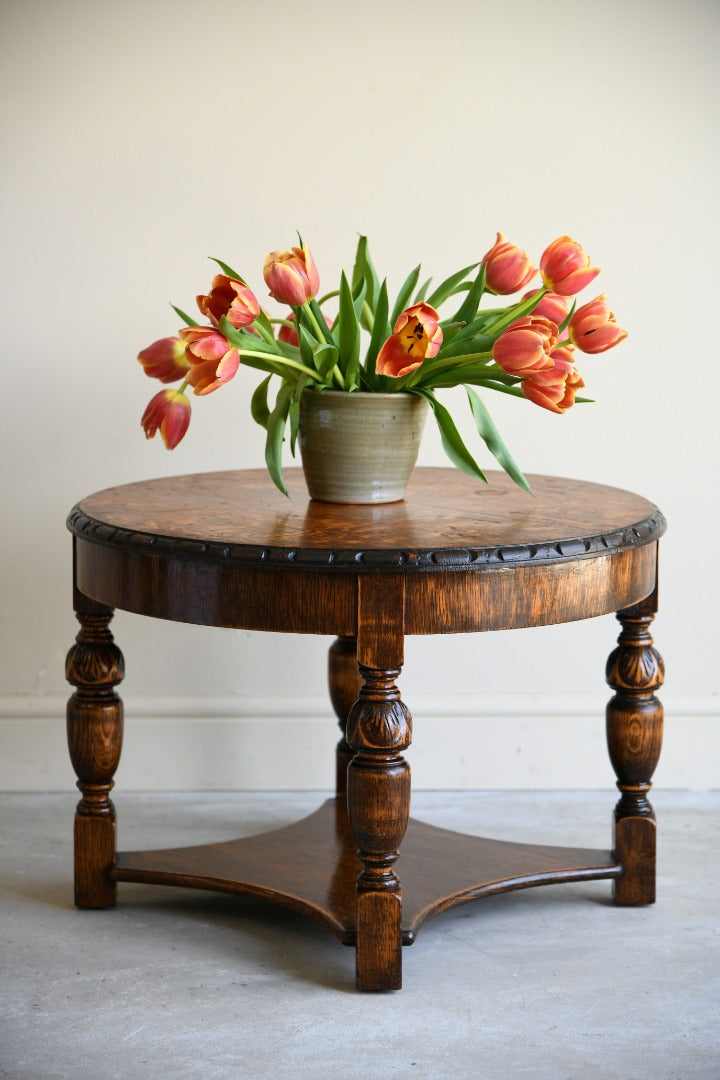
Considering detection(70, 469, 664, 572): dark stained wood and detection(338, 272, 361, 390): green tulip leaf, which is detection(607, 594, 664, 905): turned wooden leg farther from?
detection(338, 272, 361, 390): green tulip leaf

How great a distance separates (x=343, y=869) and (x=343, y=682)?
37cm

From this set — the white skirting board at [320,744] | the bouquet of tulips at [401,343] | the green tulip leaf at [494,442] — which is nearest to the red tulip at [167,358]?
the bouquet of tulips at [401,343]

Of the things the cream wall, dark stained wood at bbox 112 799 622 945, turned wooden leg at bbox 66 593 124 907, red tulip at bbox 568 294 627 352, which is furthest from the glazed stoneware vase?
the cream wall

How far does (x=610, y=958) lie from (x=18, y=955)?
859 mm

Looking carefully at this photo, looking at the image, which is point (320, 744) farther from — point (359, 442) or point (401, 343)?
point (401, 343)

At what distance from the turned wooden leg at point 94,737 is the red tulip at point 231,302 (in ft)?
1.63

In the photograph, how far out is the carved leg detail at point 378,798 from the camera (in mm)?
1609

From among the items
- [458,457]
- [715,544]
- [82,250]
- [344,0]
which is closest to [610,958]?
[458,457]

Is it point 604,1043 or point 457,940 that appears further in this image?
point 457,940

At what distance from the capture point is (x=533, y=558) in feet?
5.24

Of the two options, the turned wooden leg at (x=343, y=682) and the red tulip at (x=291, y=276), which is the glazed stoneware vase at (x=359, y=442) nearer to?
the red tulip at (x=291, y=276)

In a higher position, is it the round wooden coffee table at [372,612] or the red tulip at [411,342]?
the red tulip at [411,342]

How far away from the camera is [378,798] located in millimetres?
1616

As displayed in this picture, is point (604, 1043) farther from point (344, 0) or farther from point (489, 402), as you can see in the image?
point (344, 0)
